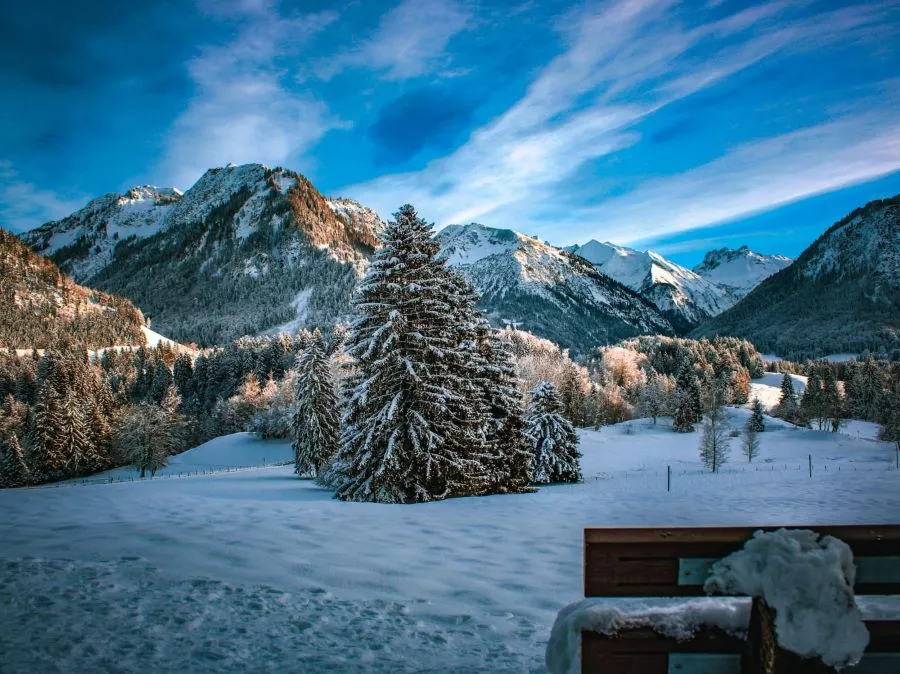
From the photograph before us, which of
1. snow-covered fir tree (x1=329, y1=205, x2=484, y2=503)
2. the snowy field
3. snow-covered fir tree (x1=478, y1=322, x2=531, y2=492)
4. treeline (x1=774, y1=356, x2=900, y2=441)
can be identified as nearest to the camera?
the snowy field

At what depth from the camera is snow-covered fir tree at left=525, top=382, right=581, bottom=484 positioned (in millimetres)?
28906

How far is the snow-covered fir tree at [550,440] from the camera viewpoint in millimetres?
28906

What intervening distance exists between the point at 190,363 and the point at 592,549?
147011mm

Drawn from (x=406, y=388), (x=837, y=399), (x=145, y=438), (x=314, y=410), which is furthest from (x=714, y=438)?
(x=145, y=438)

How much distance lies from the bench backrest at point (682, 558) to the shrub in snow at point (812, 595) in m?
0.15

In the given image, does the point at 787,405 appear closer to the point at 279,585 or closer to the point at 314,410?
the point at 314,410

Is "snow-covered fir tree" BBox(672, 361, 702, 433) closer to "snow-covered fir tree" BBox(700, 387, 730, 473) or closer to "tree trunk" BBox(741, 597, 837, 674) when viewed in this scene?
"snow-covered fir tree" BBox(700, 387, 730, 473)

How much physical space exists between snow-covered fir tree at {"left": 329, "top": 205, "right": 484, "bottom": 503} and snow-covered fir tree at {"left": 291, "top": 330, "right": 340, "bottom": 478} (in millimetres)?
15862

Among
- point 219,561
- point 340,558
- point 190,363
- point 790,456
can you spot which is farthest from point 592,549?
point 190,363

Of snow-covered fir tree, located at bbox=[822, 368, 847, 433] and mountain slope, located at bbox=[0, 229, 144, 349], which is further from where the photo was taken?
mountain slope, located at bbox=[0, 229, 144, 349]

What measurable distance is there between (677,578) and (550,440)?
27.6 metres

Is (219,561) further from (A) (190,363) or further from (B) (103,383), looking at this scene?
(A) (190,363)

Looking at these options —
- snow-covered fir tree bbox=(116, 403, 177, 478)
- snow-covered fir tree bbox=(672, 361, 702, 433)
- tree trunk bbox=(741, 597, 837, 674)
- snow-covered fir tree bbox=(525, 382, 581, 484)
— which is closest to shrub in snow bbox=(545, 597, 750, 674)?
tree trunk bbox=(741, 597, 837, 674)

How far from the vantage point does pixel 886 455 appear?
54.9 meters
